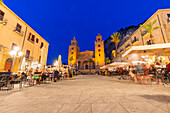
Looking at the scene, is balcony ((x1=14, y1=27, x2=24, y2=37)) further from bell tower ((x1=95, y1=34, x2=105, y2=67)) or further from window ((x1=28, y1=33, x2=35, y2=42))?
bell tower ((x1=95, y1=34, x2=105, y2=67))

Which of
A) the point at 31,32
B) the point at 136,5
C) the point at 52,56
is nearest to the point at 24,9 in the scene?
the point at 52,56

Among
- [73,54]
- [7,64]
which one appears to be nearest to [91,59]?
[73,54]

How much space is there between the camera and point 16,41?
12.3 m

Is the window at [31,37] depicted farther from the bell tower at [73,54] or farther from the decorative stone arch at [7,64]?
the bell tower at [73,54]

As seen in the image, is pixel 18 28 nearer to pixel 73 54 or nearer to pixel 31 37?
pixel 31 37

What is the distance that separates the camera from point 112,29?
127875 millimetres

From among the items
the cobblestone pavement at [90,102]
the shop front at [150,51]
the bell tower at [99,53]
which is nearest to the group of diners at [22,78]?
the cobblestone pavement at [90,102]

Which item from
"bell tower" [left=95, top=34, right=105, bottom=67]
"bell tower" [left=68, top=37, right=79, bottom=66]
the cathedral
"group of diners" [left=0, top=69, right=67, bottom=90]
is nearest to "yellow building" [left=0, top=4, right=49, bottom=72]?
"group of diners" [left=0, top=69, right=67, bottom=90]

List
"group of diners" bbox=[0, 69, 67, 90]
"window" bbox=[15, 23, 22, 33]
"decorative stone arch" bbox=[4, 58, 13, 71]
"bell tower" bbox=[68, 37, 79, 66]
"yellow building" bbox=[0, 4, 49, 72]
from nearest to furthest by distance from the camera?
"group of diners" bbox=[0, 69, 67, 90], "yellow building" bbox=[0, 4, 49, 72], "decorative stone arch" bbox=[4, 58, 13, 71], "window" bbox=[15, 23, 22, 33], "bell tower" bbox=[68, 37, 79, 66]

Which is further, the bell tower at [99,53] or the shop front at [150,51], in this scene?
the bell tower at [99,53]

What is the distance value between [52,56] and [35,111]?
14548 cm

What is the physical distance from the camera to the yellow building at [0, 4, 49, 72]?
10.2m

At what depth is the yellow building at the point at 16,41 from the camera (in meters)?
10.2

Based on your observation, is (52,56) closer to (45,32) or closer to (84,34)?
(45,32)
